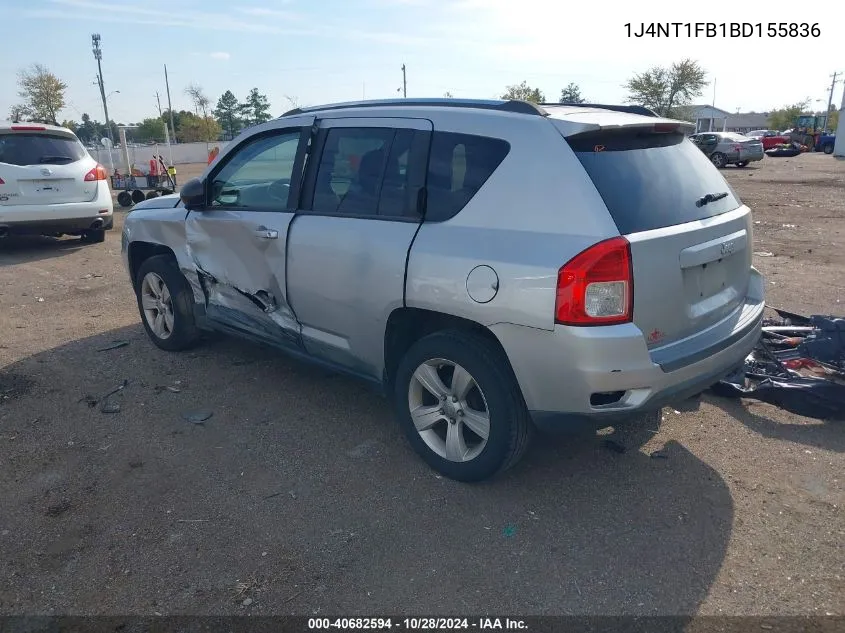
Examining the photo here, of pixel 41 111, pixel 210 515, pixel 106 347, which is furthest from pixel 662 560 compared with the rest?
pixel 41 111

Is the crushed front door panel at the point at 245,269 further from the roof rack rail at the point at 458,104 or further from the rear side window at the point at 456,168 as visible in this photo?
the rear side window at the point at 456,168

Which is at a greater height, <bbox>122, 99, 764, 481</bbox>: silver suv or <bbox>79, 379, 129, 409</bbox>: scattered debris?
<bbox>122, 99, 764, 481</bbox>: silver suv

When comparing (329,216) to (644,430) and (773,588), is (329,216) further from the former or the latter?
(773,588)

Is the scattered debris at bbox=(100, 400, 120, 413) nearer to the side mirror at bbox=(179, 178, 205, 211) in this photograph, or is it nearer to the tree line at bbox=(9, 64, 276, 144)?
the side mirror at bbox=(179, 178, 205, 211)

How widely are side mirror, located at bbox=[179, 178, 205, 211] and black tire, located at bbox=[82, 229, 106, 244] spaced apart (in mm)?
7216

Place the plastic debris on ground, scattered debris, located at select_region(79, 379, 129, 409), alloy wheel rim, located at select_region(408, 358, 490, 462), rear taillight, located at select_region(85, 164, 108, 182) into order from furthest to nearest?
rear taillight, located at select_region(85, 164, 108, 182), scattered debris, located at select_region(79, 379, 129, 409), the plastic debris on ground, alloy wheel rim, located at select_region(408, 358, 490, 462)

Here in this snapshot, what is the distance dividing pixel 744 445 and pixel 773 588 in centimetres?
130

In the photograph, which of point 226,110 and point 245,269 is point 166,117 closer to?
point 226,110

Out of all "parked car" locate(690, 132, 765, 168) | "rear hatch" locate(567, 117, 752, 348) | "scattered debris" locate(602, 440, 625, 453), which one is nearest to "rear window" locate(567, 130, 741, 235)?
"rear hatch" locate(567, 117, 752, 348)

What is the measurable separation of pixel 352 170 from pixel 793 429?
309 cm

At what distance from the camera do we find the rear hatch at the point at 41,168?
9.33 metres

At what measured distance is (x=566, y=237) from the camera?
288 centimetres

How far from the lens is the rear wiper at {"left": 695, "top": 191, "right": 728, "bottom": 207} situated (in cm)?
333

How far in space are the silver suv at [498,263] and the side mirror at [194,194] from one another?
17.9 inches
